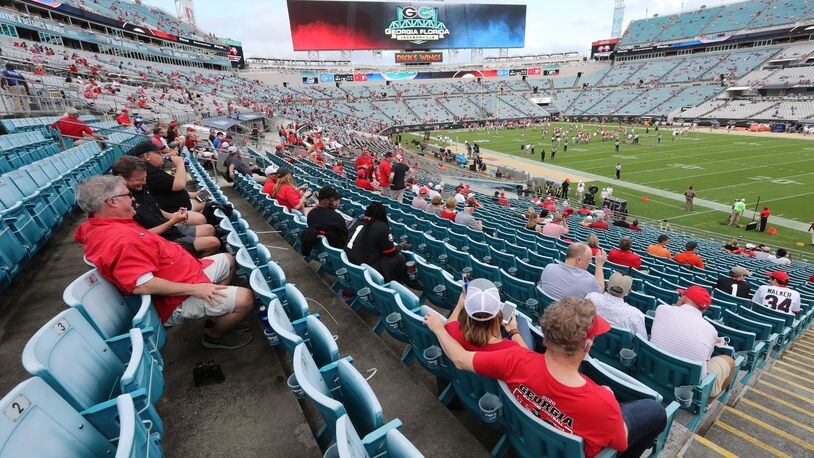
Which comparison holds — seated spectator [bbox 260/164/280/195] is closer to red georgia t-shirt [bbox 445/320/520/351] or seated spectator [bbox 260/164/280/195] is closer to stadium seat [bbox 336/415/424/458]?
red georgia t-shirt [bbox 445/320/520/351]

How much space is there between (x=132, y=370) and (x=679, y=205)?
82.0 ft

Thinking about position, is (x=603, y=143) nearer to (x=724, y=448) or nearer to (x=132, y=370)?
(x=724, y=448)

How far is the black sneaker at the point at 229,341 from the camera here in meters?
3.62

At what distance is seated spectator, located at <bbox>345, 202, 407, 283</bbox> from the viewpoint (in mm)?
4867

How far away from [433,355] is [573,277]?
2.27 metres

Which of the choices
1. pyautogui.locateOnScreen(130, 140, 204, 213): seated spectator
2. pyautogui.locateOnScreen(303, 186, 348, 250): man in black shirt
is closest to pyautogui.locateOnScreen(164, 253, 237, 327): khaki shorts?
pyautogui.locateOnScreen(303, 186, 348, 250): man in black shirt

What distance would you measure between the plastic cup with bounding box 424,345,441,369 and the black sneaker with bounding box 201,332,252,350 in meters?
1.77

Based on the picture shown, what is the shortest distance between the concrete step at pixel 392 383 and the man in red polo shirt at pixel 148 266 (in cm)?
109

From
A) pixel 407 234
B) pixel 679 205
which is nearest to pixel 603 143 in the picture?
pixel 679 205

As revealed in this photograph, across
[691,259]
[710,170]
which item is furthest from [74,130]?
[710,170]

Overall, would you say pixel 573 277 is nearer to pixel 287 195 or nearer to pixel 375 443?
pixel 375 443

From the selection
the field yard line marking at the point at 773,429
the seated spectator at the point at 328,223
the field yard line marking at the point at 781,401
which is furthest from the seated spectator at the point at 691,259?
the seated spectator at the point at 328,223

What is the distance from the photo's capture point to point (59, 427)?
174 centimetres

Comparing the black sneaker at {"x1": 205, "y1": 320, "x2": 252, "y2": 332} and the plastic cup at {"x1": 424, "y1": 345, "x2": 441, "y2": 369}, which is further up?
the plastic cup at {"x1": 424, "y1": 345, "x2": 441, "y2": 369}
